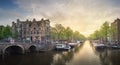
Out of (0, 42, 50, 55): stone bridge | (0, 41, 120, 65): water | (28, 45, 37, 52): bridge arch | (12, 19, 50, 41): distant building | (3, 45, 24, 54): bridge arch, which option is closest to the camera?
(0, 41, 120, 65): water

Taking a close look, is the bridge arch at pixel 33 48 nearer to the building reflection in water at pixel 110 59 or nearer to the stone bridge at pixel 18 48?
the stone bridge at pixel 18 48

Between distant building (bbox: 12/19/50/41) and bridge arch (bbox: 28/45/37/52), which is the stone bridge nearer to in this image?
bridge arch (bbox: 28/45/37/52)

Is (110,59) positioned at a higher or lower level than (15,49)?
lower

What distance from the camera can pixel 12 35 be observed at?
80438 millimetres

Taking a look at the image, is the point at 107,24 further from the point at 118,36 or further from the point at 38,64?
the point at 38,64

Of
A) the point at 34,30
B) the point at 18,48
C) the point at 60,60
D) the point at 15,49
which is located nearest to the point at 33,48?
the point at 15,49

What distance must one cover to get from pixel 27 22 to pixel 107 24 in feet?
113

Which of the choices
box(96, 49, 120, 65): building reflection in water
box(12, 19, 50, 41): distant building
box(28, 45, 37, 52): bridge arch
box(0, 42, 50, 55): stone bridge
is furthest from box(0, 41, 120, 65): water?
box(12, 19, 50, 41): distant building

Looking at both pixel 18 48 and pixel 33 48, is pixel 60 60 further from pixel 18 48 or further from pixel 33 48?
pixel 33 48

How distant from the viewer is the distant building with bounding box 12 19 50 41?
7556 cm

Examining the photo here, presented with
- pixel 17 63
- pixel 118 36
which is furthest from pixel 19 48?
pixel 118 36

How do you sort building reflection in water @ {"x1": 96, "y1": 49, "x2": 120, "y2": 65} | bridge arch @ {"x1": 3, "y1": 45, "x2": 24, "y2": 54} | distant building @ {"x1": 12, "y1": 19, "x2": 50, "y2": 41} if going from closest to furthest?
building reflection in water @ {"x1": 96, "y1": 49, "x2": 120, "y2": 65}
bridge arch @ {"x1": 3, "y1": 45, "x2": 24, "y2": 54}
distant building @ {"x1": 12, "y1": 19, "x2": 50, "y2": 41}

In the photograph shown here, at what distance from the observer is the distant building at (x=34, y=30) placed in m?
75.6

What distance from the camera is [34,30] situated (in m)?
76.3
